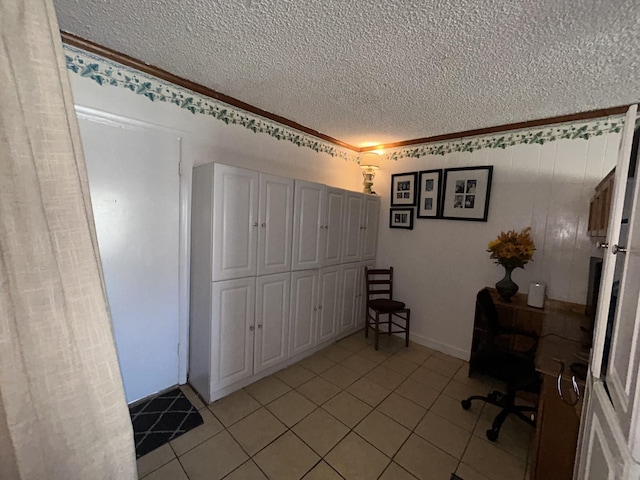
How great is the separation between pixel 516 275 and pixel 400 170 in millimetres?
1676

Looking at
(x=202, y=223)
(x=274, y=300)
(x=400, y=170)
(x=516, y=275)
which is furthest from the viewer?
(x=400, y=170)

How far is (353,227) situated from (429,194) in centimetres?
95

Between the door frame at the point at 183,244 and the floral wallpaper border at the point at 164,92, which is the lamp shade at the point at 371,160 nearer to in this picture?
the floral wallpaper border at the point at 164,92

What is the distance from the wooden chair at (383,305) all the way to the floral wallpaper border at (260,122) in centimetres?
152

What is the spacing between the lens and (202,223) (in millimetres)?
1930

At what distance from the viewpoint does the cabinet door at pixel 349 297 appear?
9.77ft

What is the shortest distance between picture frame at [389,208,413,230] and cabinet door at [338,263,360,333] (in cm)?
72

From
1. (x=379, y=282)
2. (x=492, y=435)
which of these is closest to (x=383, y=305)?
(x=379, y=282)

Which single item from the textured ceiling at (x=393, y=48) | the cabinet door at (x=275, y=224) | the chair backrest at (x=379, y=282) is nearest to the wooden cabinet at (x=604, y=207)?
the textured ceiling at (x=393, y=48)

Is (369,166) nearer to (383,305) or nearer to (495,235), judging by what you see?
(495,235)

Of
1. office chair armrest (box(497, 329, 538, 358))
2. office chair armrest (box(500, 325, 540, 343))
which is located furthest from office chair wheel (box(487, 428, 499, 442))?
office chair armrest (box(500, 325, 540, 343))

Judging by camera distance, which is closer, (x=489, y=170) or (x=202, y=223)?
(x=202, y=223)

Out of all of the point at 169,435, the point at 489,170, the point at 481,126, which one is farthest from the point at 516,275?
the point at 169,435

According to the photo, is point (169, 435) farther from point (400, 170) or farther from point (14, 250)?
point (400, 170)
